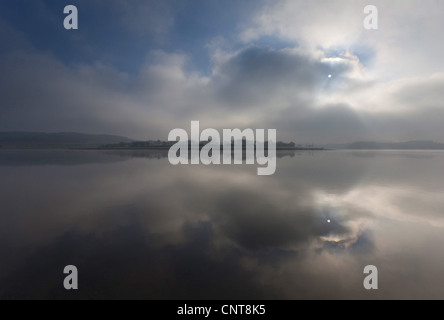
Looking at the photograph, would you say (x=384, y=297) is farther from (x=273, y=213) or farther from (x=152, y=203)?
(x=152, y=203)

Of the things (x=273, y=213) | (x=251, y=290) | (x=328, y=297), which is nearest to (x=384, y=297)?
(x=328, y=297)

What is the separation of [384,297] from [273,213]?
4.58 m

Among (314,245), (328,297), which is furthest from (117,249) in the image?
(314,245)

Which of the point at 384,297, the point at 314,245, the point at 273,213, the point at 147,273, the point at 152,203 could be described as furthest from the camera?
the point at 152,203

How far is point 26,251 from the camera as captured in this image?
17.2 ft

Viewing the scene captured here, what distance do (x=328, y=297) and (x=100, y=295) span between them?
15.4ft

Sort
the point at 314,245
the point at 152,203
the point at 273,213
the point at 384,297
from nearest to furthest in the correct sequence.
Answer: the point at 384,297 → the point at 314,245 → the point at 273,213 → the point at 152,203

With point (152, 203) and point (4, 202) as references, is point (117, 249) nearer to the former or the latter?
point (152, 203)

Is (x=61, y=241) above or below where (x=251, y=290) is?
above

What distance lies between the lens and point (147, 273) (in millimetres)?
4266
